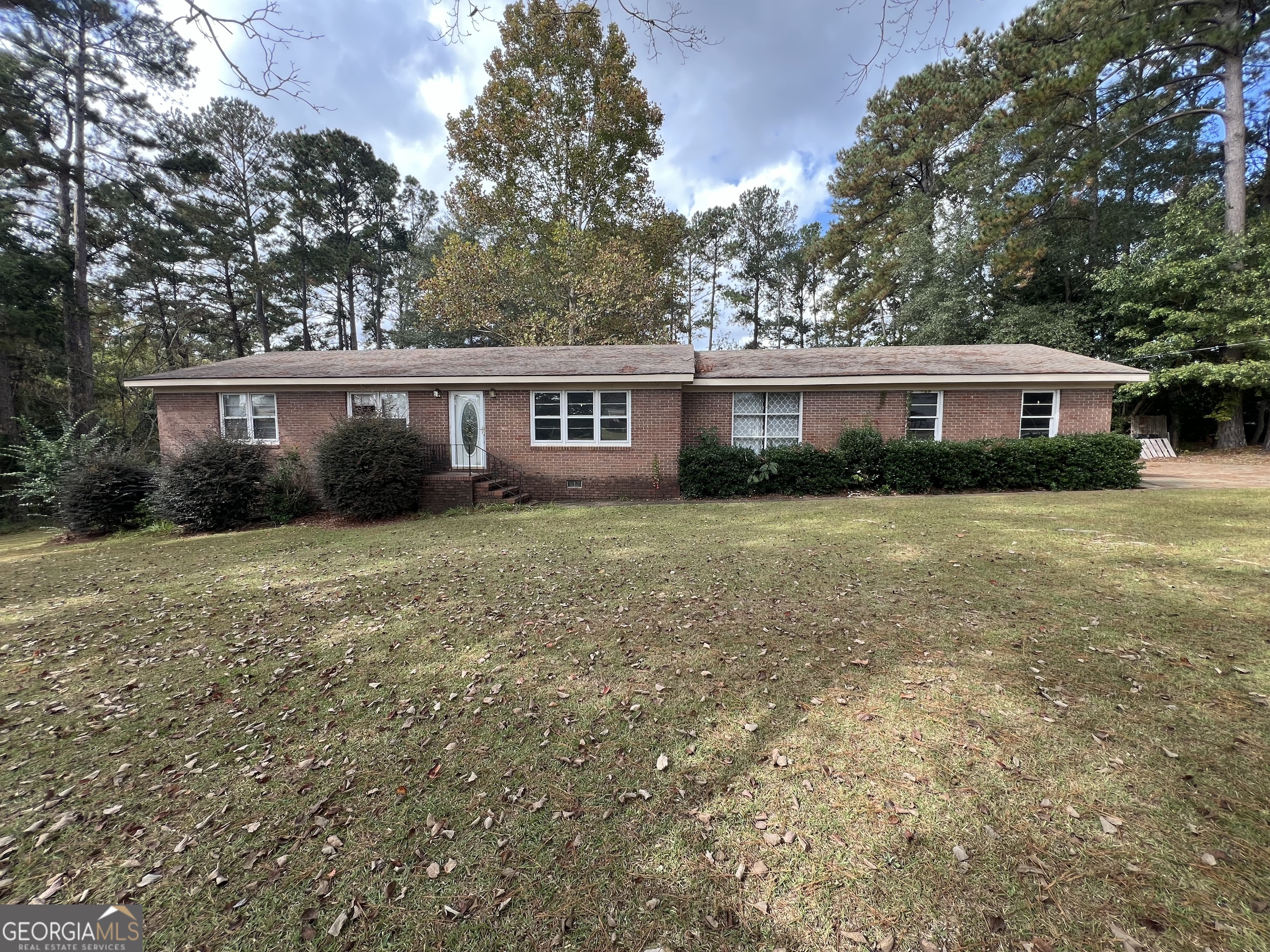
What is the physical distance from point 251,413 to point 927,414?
18285 millimetres

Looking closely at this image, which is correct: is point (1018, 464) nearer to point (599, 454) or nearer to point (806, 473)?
point (806, 473)

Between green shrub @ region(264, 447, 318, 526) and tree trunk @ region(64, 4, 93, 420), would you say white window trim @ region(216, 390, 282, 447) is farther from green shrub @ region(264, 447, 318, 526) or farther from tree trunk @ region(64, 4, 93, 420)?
tree trunk @ region(64, 4, 93, 420)

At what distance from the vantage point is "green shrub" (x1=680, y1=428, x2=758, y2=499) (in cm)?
1202

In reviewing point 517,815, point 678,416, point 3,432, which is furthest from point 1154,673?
point 3,432

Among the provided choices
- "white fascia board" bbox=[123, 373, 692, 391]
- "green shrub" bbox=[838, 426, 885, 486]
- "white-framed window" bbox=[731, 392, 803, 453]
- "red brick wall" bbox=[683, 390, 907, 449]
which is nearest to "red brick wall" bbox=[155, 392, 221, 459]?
"white fascia board" bbox=[123, 373, 692, 391]

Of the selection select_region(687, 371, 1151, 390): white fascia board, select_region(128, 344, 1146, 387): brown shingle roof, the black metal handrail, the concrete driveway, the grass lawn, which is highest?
select_region(128, 344, 1146, 387): brown shingle roof

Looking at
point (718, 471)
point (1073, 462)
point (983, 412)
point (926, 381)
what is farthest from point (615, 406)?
point (1073, 462)

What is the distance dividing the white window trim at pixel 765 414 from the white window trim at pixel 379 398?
28.6 feet

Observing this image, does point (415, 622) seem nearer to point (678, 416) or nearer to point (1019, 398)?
point (678, 416)

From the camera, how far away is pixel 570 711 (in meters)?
3.22

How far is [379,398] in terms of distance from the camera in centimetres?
1312

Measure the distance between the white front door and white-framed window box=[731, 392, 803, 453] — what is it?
267 inches

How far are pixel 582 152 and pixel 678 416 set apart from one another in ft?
53.6

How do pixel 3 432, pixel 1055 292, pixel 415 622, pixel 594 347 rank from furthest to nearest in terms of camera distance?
pixel 1055 292 < pixel 3 432 < pixel 594 347 < pixel 415 622
